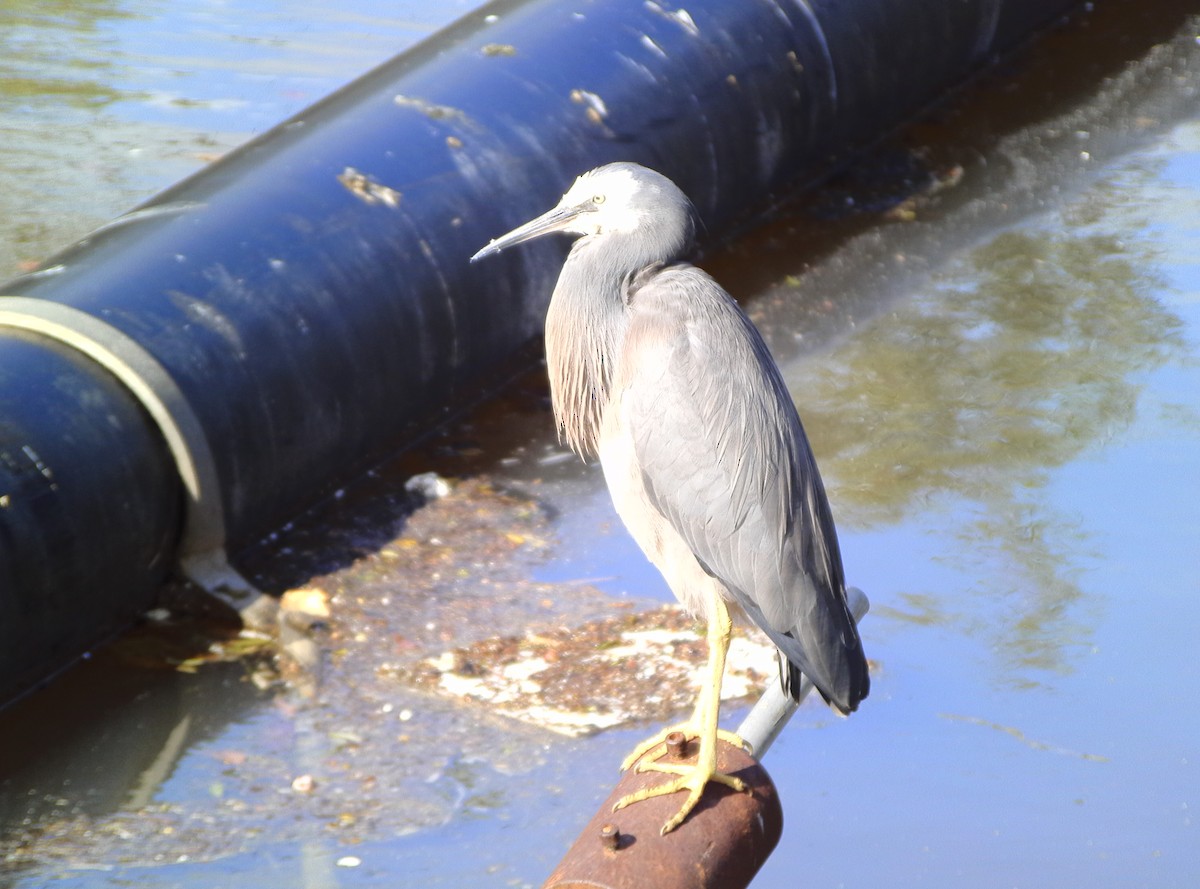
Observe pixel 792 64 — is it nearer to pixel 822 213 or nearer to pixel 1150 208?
pixel 822 213

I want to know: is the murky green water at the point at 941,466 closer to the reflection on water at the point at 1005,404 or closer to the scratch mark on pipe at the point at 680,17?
the reflection on water at the point at 1005,404

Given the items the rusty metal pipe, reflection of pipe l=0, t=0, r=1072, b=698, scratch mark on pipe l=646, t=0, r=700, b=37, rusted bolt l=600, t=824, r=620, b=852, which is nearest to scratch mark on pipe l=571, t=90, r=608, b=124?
reflection of pipe l=0, t=0, r=1072, b=698

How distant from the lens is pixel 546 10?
6312 mm

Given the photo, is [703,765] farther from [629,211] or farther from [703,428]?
[629,211]

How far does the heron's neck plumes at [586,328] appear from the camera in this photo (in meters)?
3.07

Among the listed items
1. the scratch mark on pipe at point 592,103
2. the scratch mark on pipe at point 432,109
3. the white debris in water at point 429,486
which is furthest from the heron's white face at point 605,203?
the scratch mark on pipe at point 592,103

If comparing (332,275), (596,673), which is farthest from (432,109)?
(596,673)

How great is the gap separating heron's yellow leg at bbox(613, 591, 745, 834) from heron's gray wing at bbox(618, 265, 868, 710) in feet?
0.36

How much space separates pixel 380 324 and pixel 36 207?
7.96 ft

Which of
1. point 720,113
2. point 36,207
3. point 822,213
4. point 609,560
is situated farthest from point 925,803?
point 36,207

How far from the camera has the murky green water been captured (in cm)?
377

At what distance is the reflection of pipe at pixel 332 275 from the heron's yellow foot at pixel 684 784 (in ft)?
7.26

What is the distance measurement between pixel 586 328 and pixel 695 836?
3.68 feet

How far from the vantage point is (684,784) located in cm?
266
